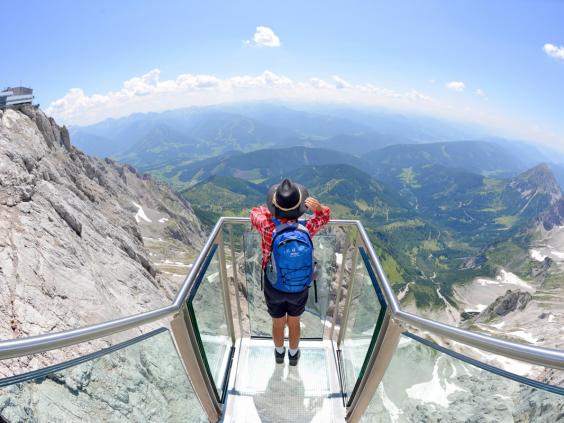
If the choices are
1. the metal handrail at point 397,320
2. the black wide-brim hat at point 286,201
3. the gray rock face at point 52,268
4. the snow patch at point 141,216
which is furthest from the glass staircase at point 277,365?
the snow patch at point 141,216

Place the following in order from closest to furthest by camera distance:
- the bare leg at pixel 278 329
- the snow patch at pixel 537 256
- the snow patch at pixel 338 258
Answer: the bare leg at pixel 278 329
the snow patch at pixel 338 258
the snow patch at pixel 537 256

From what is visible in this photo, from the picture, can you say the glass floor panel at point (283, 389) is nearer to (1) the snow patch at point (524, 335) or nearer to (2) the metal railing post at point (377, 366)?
(2) the metal railing post at point (377, 366)

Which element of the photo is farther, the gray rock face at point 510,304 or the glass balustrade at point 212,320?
the gray rock face at point 510,304

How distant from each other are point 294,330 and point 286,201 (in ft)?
6.79

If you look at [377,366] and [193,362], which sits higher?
[377,366]

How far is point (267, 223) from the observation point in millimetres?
4078

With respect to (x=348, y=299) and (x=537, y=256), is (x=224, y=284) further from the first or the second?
(x=537, y=256)

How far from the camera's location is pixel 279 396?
4.65m

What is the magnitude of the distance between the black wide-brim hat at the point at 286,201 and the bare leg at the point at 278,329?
156 centimetres

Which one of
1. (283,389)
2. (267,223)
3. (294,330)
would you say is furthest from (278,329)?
(267,223)

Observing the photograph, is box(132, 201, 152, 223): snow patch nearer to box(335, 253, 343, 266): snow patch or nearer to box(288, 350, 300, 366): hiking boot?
box(335, 253, 343, 266): snow patch

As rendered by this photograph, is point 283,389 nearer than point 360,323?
No

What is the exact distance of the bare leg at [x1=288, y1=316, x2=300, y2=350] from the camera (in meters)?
4.61

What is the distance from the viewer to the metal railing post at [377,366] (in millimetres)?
3010
